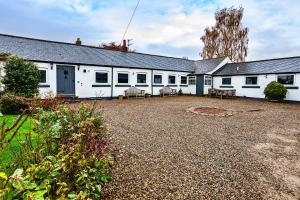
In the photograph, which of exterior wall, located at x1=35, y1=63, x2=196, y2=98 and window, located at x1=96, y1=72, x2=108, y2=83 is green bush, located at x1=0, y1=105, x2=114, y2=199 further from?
window, located at x1=96, y1=72, x2=108, y2=83

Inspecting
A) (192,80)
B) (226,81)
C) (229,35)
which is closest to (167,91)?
(192,80)

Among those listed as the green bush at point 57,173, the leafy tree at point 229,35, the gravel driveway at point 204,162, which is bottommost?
the gravel driveway at point 204,162

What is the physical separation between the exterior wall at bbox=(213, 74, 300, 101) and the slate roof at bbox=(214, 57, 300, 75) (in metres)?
0.51

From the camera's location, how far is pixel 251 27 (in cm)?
3319

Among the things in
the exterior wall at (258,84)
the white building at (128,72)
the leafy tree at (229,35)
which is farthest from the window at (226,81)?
the leafy tree at (229,35)

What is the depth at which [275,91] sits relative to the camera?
17.5 meters

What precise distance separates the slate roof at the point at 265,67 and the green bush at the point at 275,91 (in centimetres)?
161

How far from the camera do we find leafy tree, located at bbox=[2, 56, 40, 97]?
34.9 ft

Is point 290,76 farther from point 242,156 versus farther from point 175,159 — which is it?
point 175,159

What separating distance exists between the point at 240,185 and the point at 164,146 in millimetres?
2392

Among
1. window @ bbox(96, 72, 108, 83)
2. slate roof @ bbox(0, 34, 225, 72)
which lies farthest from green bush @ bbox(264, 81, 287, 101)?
window @ bbox(96, 72, 108, 83)

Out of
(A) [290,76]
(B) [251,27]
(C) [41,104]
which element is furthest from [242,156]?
(B) [251,27]

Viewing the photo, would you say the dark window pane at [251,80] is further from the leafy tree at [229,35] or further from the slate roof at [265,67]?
the leafy tree at [229,35]

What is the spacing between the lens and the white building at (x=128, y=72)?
16517mm
